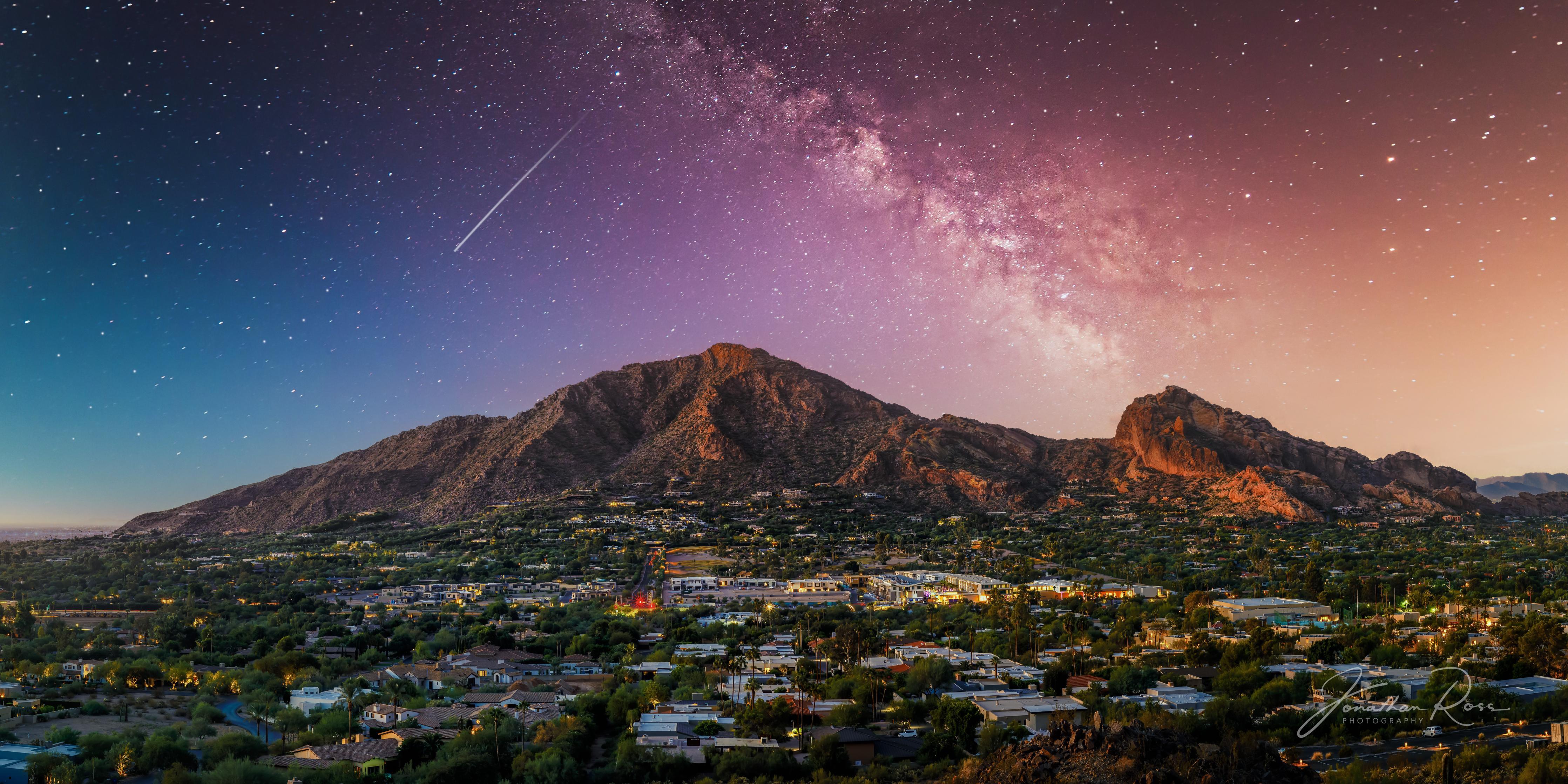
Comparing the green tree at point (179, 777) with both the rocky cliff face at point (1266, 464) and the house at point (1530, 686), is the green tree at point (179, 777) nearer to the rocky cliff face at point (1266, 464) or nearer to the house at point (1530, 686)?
the house at point (1530, 686)

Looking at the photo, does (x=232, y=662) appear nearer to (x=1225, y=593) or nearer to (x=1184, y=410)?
(x=1225, y=593)

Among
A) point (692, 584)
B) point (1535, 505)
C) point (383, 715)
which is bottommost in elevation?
point (383, 715)

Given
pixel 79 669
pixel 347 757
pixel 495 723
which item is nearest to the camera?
pixel 347 757

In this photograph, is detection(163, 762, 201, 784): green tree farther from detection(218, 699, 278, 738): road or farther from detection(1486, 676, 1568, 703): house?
detection(1486, 676, 1568, 703): house

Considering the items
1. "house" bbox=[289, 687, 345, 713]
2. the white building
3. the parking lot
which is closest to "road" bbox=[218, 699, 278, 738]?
"house" bbox=[289, 687, 345, 713]

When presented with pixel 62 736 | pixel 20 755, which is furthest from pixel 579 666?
pixel 20 755

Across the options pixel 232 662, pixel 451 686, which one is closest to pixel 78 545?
pixel 232 662

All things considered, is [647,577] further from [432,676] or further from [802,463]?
[802,463]
